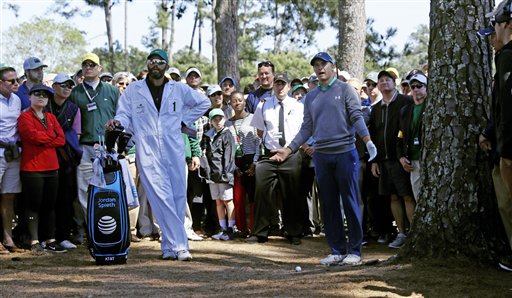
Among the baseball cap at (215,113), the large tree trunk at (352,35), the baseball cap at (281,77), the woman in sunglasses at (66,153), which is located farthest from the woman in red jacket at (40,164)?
the large tree trunk at (352,35)

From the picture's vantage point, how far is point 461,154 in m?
7.55

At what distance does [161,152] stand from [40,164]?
1742mm

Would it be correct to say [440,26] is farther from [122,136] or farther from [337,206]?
[122,136]

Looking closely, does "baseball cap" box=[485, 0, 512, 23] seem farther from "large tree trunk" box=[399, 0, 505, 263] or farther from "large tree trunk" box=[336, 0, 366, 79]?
"large tree trunk" box=[336, 0, 366, 79]

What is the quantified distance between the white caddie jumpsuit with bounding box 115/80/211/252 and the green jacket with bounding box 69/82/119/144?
1.60m

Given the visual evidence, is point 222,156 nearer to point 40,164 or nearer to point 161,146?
point 161,146

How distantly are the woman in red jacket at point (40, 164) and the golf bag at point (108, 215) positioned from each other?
1.38 m

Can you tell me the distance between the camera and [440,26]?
7.73 metres

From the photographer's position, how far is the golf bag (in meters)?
9.59

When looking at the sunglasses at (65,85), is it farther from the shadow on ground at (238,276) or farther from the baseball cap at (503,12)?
the baseball cap at (503,12)

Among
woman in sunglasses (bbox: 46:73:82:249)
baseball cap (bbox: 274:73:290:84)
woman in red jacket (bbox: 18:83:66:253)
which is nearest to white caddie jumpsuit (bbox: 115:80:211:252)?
woman in red jacket (bbox: 18:83:66:253)

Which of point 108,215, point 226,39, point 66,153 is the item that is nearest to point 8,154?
point 66,153

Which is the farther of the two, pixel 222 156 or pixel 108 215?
A: pixel 222 156

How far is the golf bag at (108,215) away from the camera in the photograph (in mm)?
9594
